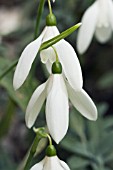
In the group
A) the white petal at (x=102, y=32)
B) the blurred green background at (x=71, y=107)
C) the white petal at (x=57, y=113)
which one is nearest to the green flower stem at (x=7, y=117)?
the blurred green background at (x=71, y=107)

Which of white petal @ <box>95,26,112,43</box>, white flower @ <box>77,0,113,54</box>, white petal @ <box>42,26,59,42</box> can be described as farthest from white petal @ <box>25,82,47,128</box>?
white petal @ <box>95,26,112,43</box>

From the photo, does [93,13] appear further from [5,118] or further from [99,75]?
[99,75]

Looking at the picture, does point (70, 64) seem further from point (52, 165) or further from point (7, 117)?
point (7, 117)

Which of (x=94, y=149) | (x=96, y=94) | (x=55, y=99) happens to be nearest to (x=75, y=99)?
(x=55, y=99)

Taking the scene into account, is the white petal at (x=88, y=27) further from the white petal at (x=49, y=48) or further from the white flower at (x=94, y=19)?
the white petal at (x=49, y=48)

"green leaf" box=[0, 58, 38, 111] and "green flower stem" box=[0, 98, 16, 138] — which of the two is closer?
"green leaf" box=[0, 58, 38, 111]

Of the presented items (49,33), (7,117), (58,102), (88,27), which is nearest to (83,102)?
(58,102)

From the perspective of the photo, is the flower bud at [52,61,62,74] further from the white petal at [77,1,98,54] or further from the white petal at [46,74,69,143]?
the white petal at [77,1,98,54]

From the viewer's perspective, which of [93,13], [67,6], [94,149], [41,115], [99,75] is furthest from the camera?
[99,75]
